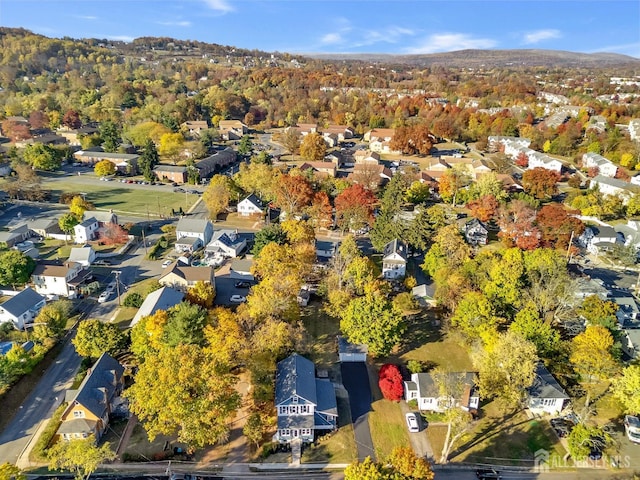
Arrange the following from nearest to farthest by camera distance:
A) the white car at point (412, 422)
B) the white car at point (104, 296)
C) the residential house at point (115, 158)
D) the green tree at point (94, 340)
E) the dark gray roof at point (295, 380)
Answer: the dark gray roof at point (295, 380) < the white car at point (412, 422) < the green tree at point (94, 340) < the white car at point (104, 296) < the residential house at point (115, 158)

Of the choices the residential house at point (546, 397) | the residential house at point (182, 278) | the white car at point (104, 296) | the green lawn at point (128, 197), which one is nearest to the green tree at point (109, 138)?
the green lawn at point (128, 197)

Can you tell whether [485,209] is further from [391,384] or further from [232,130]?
[232,130]

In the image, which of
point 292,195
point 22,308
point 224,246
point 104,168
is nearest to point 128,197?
point 104,168

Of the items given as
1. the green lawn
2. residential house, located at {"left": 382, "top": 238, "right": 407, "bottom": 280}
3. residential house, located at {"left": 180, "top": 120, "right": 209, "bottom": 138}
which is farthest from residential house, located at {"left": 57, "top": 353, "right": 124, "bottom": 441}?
residential house, located at {"left": 180, "top": 120, "right": 209, "bottom": 138}

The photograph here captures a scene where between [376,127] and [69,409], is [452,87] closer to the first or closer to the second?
[376,127]

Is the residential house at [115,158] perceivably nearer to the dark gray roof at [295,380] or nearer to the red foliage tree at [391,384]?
the dark gray roof at [295,380]

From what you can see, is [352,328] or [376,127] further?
[376,127]

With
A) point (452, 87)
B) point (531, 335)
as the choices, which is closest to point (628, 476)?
point (531, 335)
